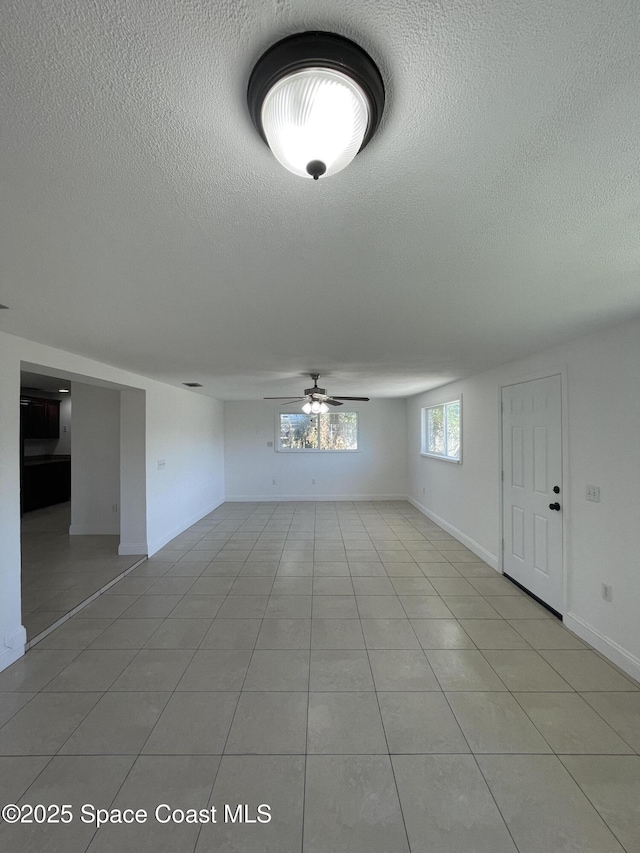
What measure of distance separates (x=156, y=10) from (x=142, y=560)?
181 inches

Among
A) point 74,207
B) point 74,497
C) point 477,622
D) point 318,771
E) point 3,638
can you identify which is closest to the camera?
point 74,207

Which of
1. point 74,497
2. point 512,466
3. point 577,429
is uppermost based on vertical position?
point 577,429

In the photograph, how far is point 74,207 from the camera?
1091 millimetres

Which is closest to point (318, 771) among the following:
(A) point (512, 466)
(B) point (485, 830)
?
(B) point (485, 830)

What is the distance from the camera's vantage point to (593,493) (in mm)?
2525

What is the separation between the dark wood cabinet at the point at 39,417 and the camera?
6.99 metres

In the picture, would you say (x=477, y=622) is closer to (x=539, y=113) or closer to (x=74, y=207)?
(x=539, y=113)

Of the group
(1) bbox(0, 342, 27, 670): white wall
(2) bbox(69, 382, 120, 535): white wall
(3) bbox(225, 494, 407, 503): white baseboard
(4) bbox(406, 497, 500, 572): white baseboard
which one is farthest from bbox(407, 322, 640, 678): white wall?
(2) bbox(69, 382, 120, 535): white wall

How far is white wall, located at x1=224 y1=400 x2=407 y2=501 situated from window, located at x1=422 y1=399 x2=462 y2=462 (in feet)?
3.69

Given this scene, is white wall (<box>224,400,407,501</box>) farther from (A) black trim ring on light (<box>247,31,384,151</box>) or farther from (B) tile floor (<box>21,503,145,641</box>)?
(A) black trim ring on light (<box>247,31,384,151</box>)

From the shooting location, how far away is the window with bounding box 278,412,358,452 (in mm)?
7582

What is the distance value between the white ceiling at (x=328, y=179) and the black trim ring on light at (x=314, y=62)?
2 cm

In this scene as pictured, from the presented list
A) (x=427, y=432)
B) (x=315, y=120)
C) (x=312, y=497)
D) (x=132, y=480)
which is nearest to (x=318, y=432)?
(x=312, y=497)

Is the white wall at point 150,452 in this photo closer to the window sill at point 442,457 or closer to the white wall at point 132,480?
the white wall at point 132,480
